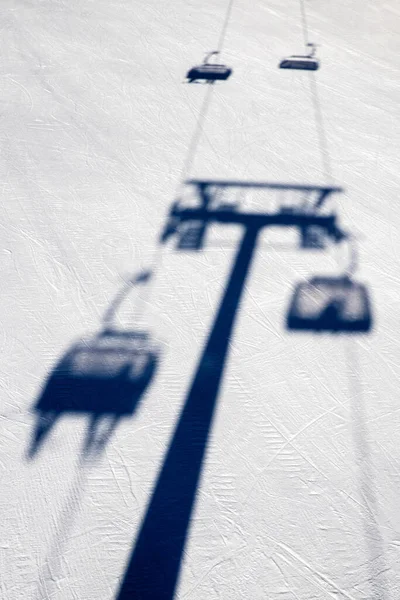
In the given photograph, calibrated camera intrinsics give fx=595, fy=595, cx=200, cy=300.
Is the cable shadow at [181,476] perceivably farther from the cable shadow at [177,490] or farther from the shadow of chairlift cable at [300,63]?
the shadow of chairlift cable at [300,63]

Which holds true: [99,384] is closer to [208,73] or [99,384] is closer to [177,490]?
[177,490]

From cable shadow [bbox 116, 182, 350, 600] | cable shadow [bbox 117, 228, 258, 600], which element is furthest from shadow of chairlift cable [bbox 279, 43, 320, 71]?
cable shadow [bbox 117, 228, 258, 600]

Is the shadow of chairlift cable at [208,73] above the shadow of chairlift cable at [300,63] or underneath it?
underneath


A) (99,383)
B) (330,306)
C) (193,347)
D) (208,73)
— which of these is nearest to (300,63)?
(208,73)

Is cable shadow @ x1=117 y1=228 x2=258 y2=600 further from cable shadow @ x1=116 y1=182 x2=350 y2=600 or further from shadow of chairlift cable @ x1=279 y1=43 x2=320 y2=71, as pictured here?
shadow of chairlift cable @ x1=279 y1=43 x2=320 y2=71

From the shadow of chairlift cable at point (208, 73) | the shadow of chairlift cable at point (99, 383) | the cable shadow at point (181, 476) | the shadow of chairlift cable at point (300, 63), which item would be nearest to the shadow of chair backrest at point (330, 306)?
the cable shadow at point (181, 476)

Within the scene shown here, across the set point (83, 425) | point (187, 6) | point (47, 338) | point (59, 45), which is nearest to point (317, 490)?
point (83, 425)
